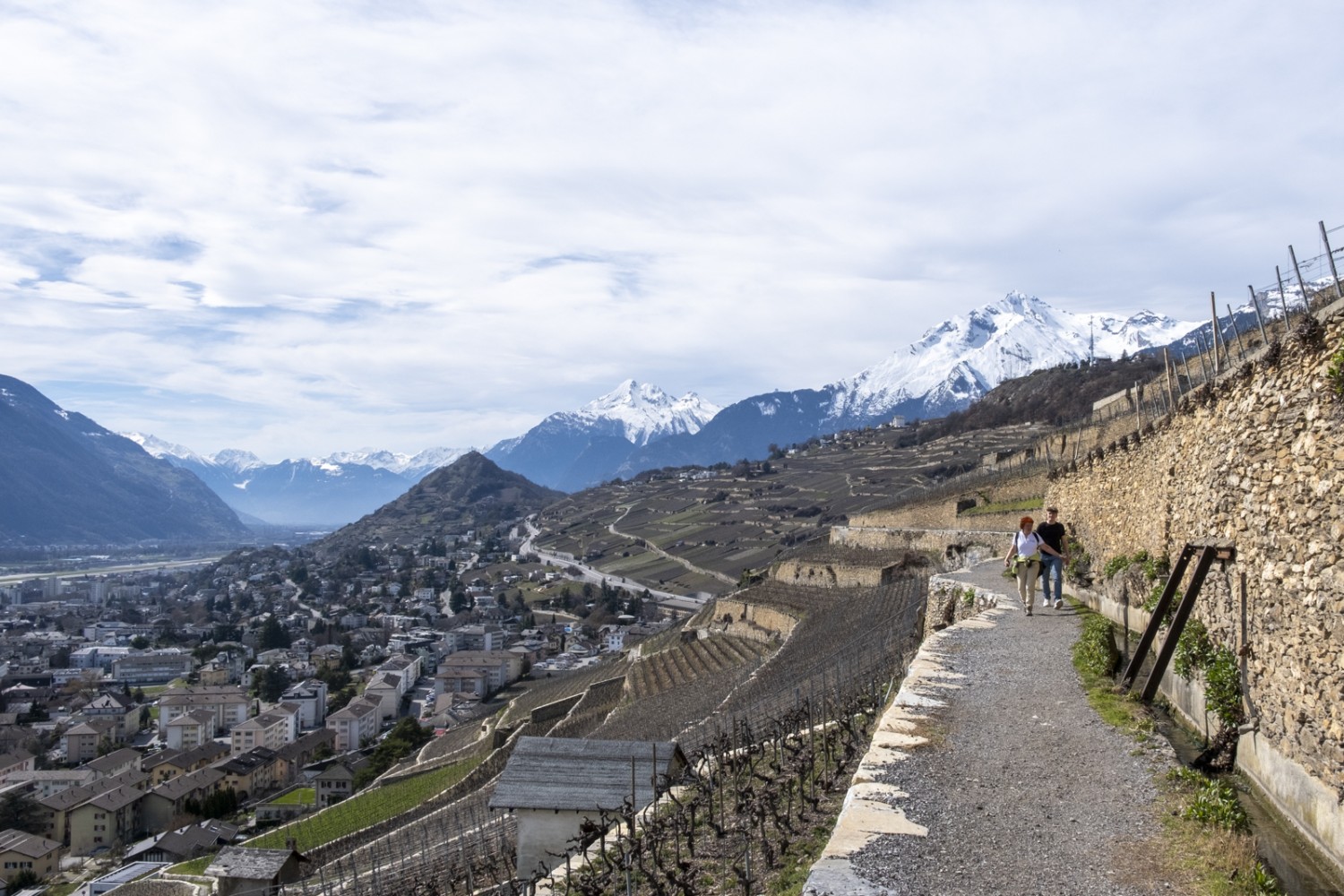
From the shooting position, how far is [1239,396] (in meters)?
8.05

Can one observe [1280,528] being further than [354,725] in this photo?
No

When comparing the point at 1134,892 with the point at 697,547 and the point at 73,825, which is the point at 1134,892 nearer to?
the point at 73,825

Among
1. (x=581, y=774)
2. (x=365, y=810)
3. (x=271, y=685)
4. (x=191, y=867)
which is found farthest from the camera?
(x=271, y=685)

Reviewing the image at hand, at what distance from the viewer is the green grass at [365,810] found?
99.5 feet

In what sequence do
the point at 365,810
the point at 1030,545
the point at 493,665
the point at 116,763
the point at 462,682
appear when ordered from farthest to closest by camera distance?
the point at 493,665, the point at 462,682, the point at 116,763, the point at 365,810, the point at 1030,545

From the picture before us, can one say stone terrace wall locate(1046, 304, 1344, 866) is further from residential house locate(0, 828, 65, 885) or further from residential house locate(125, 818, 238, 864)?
residential house locate(0, 828, 65, 885)

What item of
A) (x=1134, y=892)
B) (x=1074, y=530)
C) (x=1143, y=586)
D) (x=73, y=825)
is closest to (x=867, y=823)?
(x=1134, y=892)

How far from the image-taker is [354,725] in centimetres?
5819

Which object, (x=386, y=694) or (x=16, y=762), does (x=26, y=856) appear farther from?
(x=386, y=694)

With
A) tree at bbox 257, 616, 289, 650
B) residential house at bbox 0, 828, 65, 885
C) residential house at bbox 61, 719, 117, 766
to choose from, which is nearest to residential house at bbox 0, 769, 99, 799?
residential house at bbox 61, 719, 117, 766

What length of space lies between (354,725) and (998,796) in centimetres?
5790

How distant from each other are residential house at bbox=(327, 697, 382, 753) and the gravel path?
54713 millimetres

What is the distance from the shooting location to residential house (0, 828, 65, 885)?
38344mm

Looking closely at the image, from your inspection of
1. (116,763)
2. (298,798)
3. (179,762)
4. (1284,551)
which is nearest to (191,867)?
(298,798)
